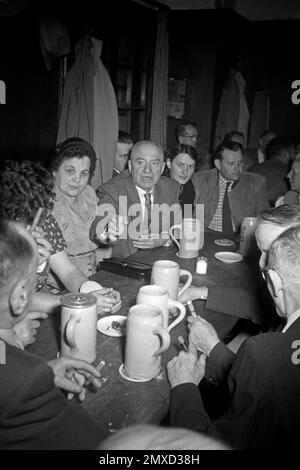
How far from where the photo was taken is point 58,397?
0.82m

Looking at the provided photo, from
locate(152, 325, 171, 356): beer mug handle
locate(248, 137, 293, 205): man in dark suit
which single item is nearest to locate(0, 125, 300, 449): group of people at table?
locate(152, 325, 171, 356): beer mug handle

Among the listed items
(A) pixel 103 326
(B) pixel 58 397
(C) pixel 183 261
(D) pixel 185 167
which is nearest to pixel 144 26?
(D) pixel 185 167

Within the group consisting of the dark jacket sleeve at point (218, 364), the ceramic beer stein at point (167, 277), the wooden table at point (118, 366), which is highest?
the ceramic beer stein at point (167, 277)

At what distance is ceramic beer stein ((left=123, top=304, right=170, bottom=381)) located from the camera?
3.70ft

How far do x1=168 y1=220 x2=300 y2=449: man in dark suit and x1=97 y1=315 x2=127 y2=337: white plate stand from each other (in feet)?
1.00

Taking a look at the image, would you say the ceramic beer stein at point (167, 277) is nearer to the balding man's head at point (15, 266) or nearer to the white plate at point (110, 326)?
the white plate at point (110, 326)

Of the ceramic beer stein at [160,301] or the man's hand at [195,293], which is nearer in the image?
the ceramic beer stein at [160,301]

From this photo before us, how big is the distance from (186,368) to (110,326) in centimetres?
35

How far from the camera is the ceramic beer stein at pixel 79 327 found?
3.74ft

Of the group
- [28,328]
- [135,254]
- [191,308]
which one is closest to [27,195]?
[28,328]

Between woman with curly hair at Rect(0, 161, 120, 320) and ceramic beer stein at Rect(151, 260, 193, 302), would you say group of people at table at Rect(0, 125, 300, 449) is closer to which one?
woman with curly hair at Rect(0, 161, 120, 320)

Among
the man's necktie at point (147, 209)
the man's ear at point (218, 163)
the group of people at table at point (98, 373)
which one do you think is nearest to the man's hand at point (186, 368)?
the group of people at table at point (98, 373)

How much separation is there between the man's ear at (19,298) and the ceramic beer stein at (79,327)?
10.1 inches

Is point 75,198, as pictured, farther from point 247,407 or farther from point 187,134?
point 187,134
